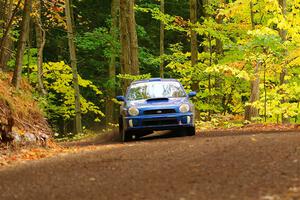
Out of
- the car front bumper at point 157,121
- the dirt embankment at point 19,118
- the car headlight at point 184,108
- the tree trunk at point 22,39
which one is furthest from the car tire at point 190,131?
the tree trunk at point 22,39

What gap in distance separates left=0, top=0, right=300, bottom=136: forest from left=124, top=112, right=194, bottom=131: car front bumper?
3.62 m

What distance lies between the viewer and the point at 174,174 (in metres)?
7.05

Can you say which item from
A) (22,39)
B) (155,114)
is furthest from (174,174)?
(22,39)

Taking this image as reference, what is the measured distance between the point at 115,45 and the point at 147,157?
70.2ft

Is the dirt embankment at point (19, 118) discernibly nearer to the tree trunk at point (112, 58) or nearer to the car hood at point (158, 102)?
the car hood at point (158, 102)

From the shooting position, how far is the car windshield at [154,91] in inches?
582

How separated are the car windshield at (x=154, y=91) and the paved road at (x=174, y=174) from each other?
16.2 ft

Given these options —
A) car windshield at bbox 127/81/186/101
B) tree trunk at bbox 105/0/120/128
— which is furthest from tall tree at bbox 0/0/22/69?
tree trunk at bbox 105/0/120/128

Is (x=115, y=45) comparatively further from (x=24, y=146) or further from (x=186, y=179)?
(x=186, y=179)

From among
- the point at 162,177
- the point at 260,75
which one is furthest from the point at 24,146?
the point at 260,75

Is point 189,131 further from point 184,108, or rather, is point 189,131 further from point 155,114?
point 155,114

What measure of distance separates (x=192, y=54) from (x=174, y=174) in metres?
17.3

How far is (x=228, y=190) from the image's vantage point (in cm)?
582

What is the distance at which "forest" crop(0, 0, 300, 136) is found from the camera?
17.1 metres
